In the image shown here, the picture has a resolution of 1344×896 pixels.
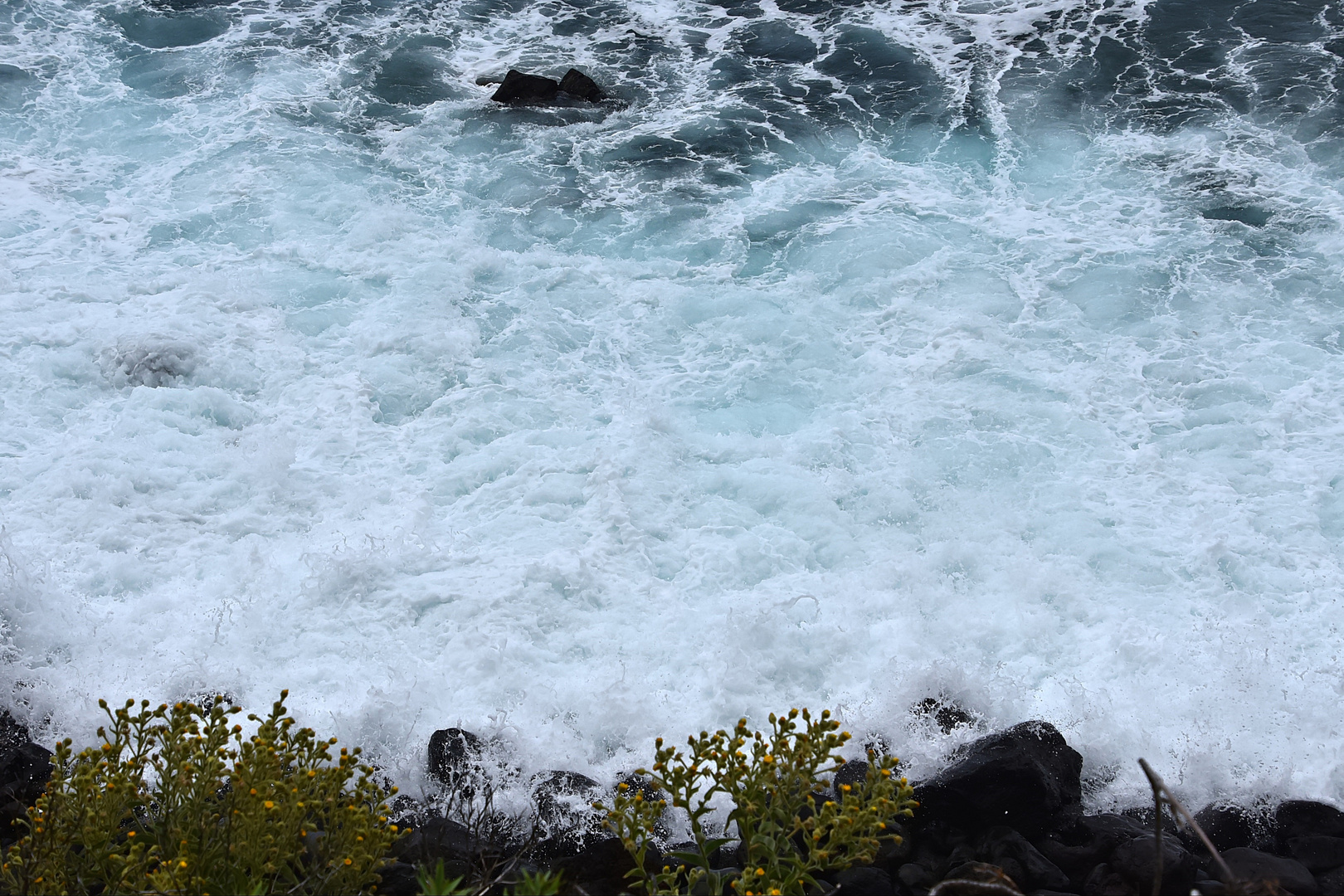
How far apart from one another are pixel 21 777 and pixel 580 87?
13.0 m

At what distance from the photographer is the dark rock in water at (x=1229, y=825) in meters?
6.30

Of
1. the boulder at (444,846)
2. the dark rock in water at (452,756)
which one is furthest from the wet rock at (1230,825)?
the dark rock in water at (452,756)

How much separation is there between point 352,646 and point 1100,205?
420 inches

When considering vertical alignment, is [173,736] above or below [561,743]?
above

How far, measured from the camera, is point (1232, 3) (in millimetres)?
18547

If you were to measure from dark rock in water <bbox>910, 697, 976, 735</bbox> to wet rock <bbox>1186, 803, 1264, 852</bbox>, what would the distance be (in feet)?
4.96

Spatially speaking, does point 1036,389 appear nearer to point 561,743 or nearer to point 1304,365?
point 1304,365

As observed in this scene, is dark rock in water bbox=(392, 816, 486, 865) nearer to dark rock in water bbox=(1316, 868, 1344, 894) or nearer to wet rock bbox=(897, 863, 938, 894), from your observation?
wet rock bbox=(897, 863, 938, 894)

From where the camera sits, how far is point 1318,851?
6.02 metres

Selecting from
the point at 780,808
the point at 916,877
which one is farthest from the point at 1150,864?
the point at 780,808

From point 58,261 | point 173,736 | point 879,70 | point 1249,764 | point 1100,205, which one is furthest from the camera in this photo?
point 879,70

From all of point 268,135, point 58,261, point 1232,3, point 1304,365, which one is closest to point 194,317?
point 58,261

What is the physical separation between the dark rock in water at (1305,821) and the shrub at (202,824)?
538cm

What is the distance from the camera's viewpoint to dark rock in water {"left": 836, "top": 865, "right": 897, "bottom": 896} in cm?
562
